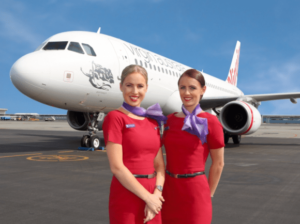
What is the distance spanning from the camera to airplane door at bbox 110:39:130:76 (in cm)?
989

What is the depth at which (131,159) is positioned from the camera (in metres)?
1.90

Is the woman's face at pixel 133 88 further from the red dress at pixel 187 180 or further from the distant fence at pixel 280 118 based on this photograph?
the distant fence at pixel 280 118

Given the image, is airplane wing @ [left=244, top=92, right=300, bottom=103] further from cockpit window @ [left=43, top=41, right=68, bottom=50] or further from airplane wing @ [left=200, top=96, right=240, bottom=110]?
cockpit window @ [left=43, top=41, right=68, bottom=50]

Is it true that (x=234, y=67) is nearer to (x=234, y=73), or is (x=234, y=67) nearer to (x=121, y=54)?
(x=234, y=73)

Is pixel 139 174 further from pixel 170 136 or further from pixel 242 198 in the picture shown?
pixel 242 198

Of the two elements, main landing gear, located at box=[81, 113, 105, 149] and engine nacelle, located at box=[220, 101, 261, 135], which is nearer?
main landing gear, located at box=[81, 113, 105, 149]

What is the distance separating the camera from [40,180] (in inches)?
224

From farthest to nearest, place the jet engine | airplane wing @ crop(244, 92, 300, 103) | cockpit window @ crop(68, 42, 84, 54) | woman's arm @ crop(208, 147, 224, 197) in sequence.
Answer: airplane wing @ crop(244, 92, 300, 103) → the jet engine → cockpit window @ crop(68, 42, 84, 54) → woman's arm @ crop(208, 147, 224, 197)

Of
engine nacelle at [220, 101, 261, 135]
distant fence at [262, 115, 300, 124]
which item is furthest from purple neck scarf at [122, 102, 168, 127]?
distant fence at [262, 115, 300, 124]

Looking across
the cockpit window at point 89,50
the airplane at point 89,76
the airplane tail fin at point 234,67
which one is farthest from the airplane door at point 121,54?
the airplane tail fin at point 234,67

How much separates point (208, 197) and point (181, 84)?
80 centimetres

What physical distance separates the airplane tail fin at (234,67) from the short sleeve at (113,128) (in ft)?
87.0

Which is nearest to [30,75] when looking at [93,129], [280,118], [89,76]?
[89,76]

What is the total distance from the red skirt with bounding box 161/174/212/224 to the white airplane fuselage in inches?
262
